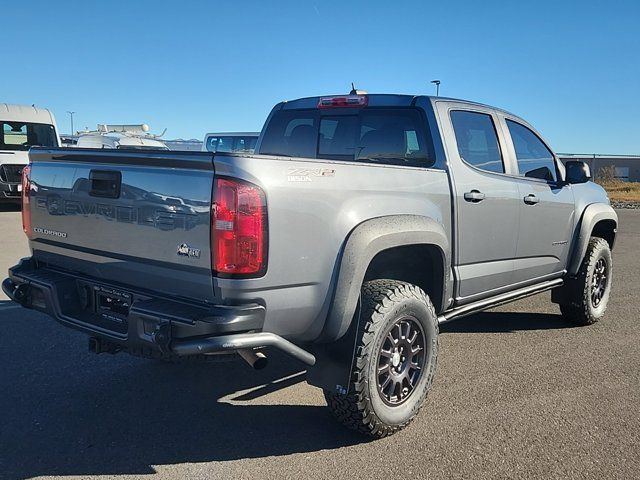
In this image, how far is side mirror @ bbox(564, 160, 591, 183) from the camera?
525cm

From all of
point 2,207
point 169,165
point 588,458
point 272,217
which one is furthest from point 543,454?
point 2,207

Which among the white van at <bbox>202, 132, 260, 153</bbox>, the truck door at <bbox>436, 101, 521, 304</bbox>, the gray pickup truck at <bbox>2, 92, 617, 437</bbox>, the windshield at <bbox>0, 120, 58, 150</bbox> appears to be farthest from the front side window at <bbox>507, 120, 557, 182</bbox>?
the white van at <bbox>202, 132, 260, 153</bbox>

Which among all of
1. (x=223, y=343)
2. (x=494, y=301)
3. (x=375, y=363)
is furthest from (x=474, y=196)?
(x=223, y=343)

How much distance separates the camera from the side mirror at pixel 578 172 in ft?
17.2

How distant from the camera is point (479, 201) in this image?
13.8ft

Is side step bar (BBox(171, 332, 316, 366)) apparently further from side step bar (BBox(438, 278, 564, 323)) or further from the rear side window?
the rear side window

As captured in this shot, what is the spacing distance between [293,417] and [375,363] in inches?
29.8

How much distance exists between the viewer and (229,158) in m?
2.72

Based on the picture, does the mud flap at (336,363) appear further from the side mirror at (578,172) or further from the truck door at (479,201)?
the side mirror at (578,172)

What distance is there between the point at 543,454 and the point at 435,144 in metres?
2.08

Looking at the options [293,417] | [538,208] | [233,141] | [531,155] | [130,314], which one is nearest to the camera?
[130,314]

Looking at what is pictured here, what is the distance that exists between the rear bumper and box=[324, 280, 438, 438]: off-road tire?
69cm

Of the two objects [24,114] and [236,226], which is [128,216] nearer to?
[236,226]

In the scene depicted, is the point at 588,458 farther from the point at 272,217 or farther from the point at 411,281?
the point at 272,217
